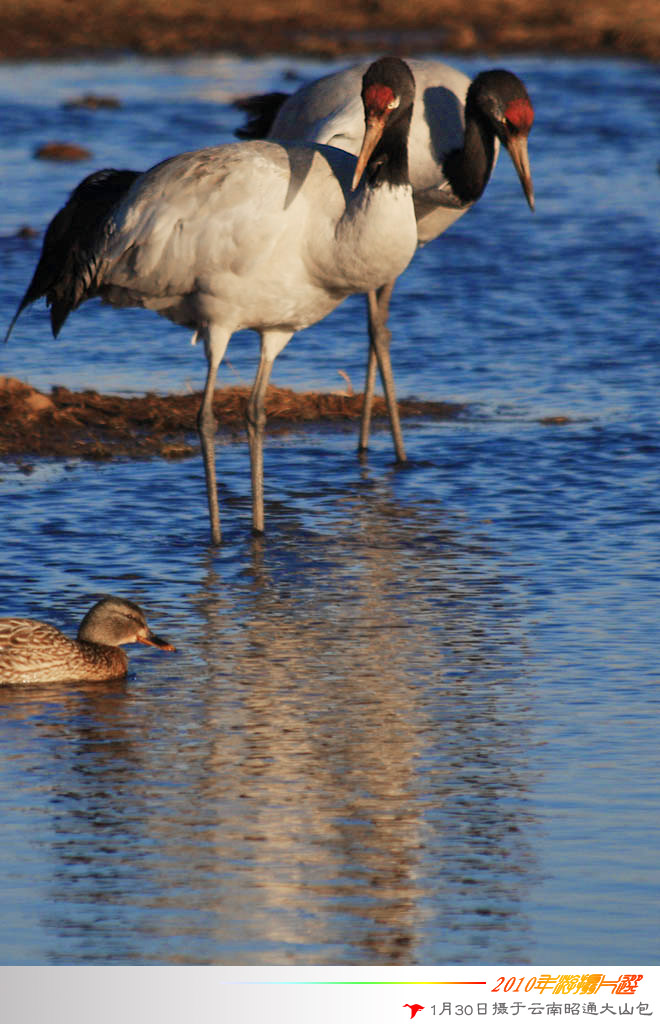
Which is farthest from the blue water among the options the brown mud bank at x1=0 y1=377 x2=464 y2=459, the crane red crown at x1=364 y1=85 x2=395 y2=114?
the crane red crown at x1=364 y1=85 x2=395 y2=114

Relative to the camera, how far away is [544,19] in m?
40.4

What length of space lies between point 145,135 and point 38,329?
10139 millimetres

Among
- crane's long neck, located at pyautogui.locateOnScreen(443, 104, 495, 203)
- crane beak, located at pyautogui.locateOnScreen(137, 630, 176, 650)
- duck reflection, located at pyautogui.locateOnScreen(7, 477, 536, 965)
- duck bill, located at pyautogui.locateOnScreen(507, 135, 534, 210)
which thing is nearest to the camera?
duck reflection, located at pyautogui.locateOnScreen(7, 477, 536, 965)

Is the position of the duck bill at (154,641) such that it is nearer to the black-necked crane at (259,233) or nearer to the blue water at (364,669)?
the blue water at (364,669)

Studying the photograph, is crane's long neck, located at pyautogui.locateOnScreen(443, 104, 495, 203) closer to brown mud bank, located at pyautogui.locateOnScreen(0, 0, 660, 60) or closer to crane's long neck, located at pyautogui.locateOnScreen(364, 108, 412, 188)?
crane's long neck, located at pyautogui.locateOnScreen(364, 108, 412, 188)

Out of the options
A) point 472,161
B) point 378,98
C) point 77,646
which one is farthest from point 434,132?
point 77,646

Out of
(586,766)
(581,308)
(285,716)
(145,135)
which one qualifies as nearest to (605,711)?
(586,766)

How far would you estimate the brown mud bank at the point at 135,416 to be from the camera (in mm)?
12016

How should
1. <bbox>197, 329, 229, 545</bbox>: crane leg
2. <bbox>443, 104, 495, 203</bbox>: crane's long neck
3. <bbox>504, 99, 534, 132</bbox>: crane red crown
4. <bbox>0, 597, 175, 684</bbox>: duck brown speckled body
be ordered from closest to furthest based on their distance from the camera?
<bbox>0, 597, 175, 684</bbox>: duck brown speckled body → <bbox>197, 329, 229, 545</bbox>: crane leg → <bbox>504, 99, 534, 132</bbox>: crane red crown → <bbox>443, 104, 495, 203</bbox>: crane's long neck

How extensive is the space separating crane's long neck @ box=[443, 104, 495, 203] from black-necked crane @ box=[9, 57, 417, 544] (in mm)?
1170

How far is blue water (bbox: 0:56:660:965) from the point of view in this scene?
585 centimetres

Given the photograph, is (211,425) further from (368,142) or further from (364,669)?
(364,669)

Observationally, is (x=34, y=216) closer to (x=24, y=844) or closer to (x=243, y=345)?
(x=243, y=345)

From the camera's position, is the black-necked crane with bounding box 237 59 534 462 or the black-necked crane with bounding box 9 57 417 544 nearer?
the black-necked crane with bounding box 9 57 417 544
